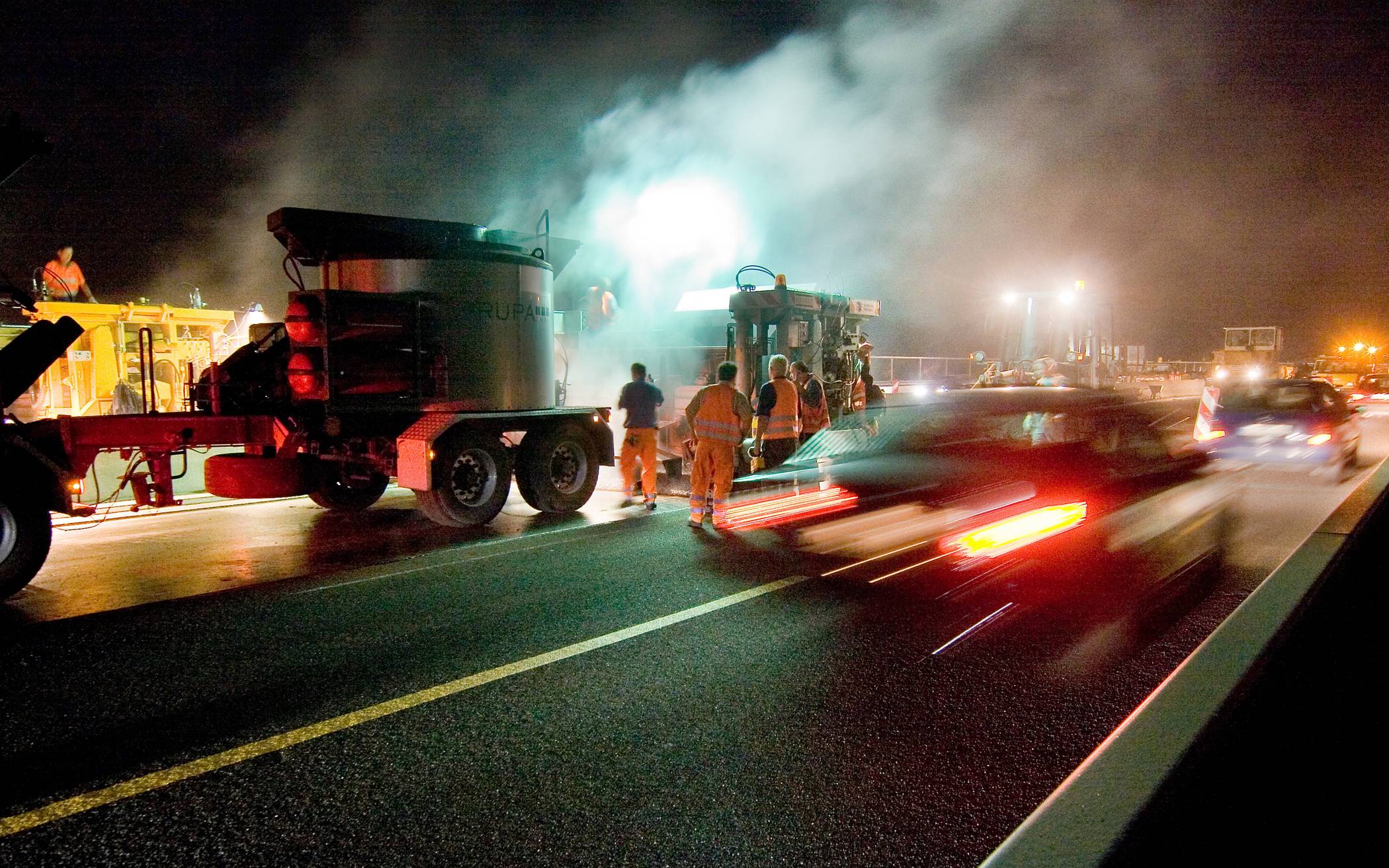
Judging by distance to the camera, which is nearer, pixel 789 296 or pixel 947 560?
pixel 947 560

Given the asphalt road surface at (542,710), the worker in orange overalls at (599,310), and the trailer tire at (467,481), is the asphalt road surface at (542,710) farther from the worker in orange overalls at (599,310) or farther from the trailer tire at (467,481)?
the worker in orange overalls at (599,310)

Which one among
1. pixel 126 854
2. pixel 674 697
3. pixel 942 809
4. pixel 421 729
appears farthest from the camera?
pixel 674 697

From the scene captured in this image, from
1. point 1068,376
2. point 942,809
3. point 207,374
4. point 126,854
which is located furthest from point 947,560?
point 1068,376

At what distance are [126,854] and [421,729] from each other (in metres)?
1.11

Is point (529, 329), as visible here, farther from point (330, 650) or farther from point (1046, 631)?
point (1046, 631)

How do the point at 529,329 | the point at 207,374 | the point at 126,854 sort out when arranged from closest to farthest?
the point at 126,854 < the point at 207,374 < the point at 529,329

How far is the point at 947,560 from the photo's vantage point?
21.6 ft

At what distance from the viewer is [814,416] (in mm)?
10148

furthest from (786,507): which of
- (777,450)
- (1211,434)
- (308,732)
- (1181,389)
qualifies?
(1181,389)

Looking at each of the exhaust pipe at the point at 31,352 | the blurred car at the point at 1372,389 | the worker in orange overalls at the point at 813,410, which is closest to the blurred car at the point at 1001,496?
the worker in orange overalls at the point at 813,410

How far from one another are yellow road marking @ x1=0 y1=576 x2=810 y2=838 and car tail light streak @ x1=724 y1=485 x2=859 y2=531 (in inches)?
123

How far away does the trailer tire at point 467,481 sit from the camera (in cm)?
784

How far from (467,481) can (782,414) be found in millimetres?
3219

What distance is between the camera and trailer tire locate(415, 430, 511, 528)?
309 inches
